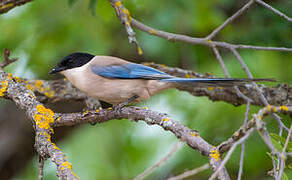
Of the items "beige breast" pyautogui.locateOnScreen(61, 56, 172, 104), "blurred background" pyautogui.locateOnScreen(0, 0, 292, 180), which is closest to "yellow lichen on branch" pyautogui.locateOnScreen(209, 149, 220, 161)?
"beige breast" pyautogui.locateOnScreen(61, 56, 172, 104)

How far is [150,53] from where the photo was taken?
515cm

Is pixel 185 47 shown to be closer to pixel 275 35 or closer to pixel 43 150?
pixel 275 35

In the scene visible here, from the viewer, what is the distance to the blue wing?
3557 mm

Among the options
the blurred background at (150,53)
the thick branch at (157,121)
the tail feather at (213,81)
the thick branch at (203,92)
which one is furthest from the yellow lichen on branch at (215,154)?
the blurred background at (150,53)

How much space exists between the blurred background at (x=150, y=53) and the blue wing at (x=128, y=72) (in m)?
0.93

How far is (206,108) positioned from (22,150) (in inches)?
111

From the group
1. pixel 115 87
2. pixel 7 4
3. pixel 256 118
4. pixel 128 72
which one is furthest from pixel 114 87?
pixel 256 118

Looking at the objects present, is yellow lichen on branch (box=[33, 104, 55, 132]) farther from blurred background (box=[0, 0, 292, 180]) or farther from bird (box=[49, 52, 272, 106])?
blurred background (box=[0, 0, 292, 180])

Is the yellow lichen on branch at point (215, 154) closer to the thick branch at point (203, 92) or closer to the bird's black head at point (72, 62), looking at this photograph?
the thick branch at point (203, 92)

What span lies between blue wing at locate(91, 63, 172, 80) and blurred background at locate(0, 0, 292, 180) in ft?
3.04

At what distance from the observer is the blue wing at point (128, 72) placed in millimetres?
3557

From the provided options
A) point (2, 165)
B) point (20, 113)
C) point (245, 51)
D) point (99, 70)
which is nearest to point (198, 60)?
point (245, 51)

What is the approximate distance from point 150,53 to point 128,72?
5.05ft

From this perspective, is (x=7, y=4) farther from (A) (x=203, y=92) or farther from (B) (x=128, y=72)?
(A) (x=203, y=92)
